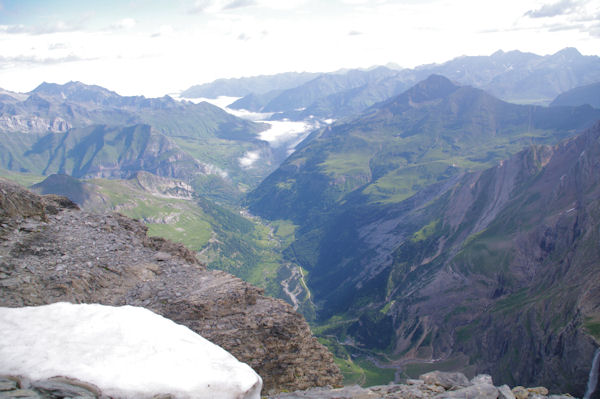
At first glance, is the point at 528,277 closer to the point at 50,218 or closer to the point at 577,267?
the point at 577,267

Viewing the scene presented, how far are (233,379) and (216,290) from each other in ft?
58.6

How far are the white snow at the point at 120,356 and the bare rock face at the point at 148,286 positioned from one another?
1082 cm

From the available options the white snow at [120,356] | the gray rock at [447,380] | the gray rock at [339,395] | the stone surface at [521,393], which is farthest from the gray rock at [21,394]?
the stone surface at [521,393]

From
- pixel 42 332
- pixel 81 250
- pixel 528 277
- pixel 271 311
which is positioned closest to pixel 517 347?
pixel 528 277

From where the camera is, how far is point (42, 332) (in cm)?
1877

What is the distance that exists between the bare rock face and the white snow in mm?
10815

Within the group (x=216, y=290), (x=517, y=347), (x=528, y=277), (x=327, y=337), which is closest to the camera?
(x=216, y=290)

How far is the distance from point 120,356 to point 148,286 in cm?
1713

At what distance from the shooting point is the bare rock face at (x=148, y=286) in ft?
101

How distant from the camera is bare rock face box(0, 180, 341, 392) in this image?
30922 mm

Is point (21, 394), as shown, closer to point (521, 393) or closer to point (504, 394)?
point (504, 394)

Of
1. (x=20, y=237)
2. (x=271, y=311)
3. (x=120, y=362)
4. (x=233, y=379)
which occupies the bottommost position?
(x=271, y=311)

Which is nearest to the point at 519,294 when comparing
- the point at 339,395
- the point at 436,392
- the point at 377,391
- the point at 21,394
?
the point at 436,392

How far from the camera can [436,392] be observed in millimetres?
28469
